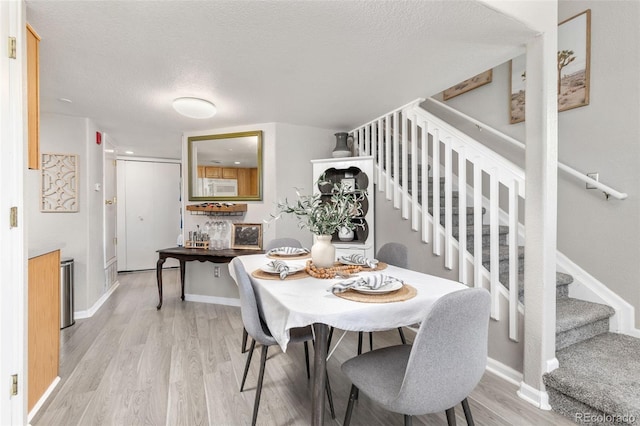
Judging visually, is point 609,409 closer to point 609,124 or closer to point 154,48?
point 609,124

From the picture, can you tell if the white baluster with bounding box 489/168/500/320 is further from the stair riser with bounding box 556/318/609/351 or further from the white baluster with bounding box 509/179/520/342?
the stair riser with bounding box 556/318/609/351

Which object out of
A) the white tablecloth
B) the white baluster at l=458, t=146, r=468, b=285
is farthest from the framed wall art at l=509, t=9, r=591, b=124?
the white tablecloth

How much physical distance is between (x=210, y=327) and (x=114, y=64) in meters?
2.41

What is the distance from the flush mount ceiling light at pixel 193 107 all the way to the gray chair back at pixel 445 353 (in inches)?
96.0

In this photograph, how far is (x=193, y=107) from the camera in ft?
8.50

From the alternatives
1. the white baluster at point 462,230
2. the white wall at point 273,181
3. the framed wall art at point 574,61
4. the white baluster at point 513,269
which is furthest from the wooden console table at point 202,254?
the framed wall art at point 574,61

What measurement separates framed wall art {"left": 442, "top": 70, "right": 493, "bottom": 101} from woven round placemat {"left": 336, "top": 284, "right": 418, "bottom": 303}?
2656mm

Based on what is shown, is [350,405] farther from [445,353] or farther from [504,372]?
[504,372]

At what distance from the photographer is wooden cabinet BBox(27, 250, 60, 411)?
1729 mm

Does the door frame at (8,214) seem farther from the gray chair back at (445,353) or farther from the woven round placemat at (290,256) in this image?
the gray chair back at (445,353)

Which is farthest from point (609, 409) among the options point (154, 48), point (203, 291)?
point (203, 291)

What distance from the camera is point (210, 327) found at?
10.1 feet

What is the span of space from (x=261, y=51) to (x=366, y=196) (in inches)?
75.9

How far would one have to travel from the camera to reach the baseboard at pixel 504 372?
2.01m
